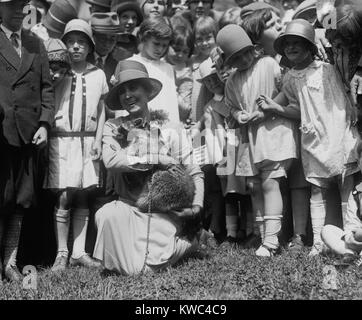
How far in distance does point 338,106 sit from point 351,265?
56.0 inches

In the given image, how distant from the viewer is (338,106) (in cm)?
567

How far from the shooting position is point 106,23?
6973 millimetres

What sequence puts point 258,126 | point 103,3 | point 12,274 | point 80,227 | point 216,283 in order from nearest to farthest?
point 216,283, point 12,274, point 258,126, point 80,227, point 103,3

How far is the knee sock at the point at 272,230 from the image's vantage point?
5.79 meters

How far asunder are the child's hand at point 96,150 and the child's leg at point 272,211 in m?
1.47

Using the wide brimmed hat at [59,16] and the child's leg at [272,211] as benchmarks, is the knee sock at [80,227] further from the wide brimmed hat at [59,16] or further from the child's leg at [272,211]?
the wide brimmed hat at [59,16]

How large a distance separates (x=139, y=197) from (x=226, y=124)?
1.41m

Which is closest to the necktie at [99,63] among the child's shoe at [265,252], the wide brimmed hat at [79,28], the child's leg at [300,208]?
the wide brimmed hat at [79,28]

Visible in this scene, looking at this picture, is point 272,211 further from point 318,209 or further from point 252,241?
point 252,241

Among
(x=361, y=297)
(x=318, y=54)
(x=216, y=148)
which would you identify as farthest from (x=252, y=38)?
(x=361, y=297)

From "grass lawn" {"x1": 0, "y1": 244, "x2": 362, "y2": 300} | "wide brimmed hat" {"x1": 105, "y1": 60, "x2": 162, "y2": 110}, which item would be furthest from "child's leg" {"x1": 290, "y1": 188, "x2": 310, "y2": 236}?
"wide brimmed hat" {"x1": 105, "y1": 60, "x2": 162, "y2": 110}

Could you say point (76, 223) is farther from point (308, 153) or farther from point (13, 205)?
point (308, 153)

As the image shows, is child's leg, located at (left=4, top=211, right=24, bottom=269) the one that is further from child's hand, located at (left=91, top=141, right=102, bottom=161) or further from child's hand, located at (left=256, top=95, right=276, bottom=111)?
child's hand, located at (left=256, top=95, right=276, bottom=111)

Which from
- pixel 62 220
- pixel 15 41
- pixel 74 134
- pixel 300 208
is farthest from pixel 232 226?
pixel 15 41
